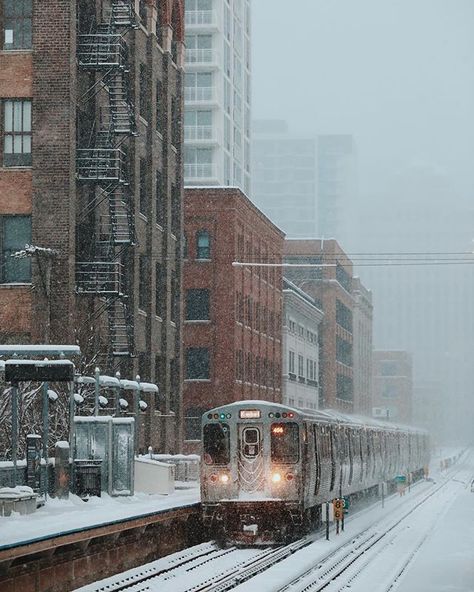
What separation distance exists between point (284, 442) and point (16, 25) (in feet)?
68.3

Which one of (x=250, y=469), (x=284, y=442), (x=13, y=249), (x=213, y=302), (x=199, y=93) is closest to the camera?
(x=250, y=469)

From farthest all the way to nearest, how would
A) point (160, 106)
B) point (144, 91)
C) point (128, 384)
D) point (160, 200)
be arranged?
point (160, 106)
point (160, 200)
point (144, 91)
point (128, 384)

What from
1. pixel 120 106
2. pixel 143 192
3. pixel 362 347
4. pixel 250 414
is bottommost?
pixel 250 414

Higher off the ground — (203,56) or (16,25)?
(203,56)

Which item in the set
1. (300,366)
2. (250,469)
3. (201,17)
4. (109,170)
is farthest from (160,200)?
(201,17)

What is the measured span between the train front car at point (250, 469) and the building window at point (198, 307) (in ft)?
134

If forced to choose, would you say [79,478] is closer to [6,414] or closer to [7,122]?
[6,414]

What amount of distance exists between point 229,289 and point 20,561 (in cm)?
5458

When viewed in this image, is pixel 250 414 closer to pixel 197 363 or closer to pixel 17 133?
pixel 17 133

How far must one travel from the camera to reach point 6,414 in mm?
40500

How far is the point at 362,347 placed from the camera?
489 ft

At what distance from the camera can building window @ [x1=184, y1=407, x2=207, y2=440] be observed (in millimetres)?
72312

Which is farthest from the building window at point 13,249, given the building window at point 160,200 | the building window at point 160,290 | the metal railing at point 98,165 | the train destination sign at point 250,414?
the train destination sign at point 250,414

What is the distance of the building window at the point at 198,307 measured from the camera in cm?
7494
